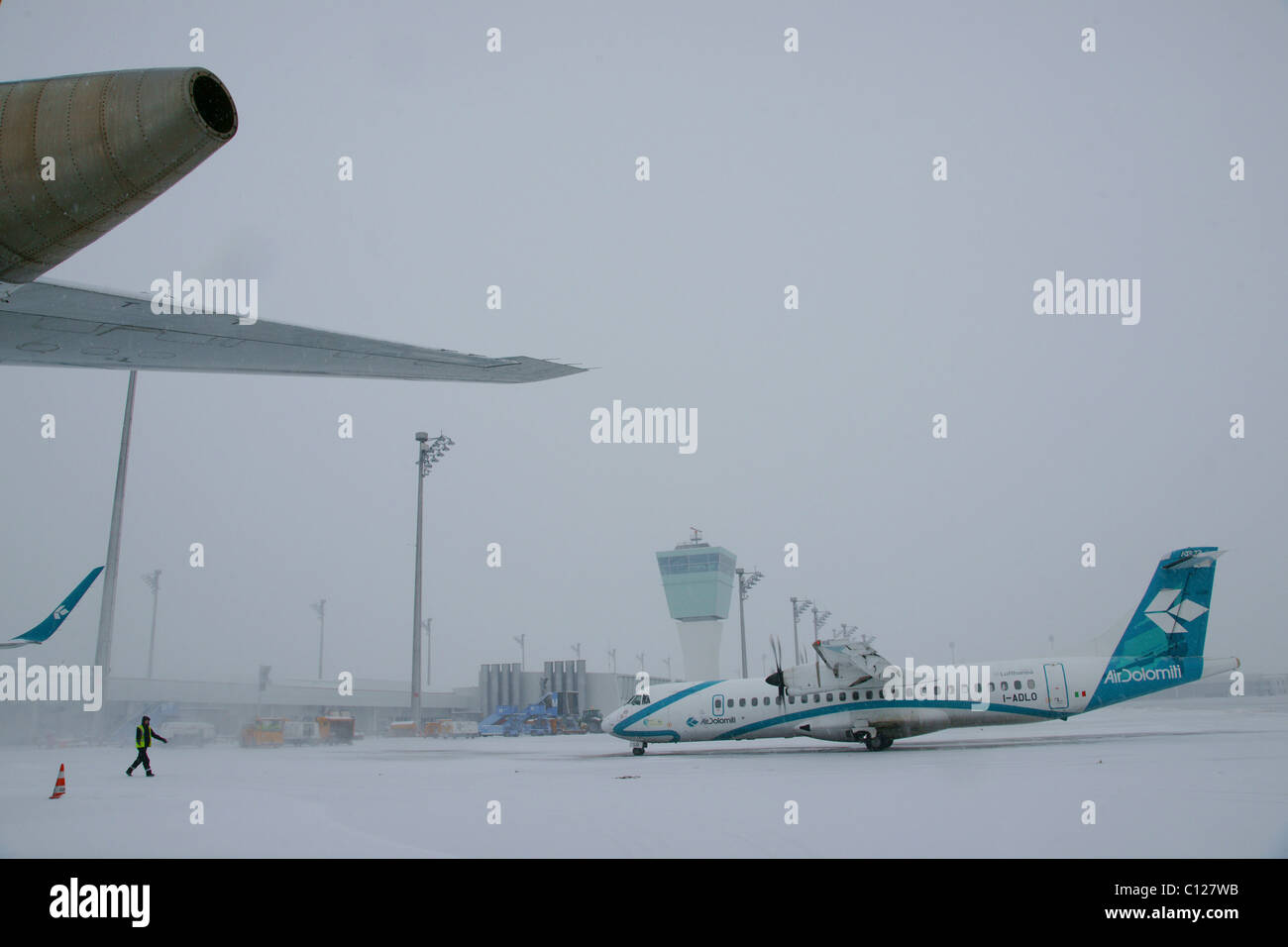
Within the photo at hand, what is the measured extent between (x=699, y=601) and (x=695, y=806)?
5568 cm

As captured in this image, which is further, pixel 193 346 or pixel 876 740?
pixel 876 740

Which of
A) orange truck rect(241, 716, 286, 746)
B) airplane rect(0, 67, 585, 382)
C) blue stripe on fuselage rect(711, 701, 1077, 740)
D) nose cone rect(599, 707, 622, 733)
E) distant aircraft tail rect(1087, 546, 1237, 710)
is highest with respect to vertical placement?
airplane rect(0, 67, 585, 382)

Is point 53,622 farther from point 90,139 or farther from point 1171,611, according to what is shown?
point 1171,611

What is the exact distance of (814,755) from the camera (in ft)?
70.8

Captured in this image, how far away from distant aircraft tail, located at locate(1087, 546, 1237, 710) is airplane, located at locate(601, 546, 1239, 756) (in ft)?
0.09

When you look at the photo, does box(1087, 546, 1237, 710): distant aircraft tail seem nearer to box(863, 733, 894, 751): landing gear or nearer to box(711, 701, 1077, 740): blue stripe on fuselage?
box(711, 701, 1077, 740): blue stripe on fuselage

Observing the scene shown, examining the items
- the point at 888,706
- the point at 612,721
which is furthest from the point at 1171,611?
the point at 612,721

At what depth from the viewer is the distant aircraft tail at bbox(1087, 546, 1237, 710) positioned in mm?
21391

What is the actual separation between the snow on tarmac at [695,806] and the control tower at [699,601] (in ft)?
150

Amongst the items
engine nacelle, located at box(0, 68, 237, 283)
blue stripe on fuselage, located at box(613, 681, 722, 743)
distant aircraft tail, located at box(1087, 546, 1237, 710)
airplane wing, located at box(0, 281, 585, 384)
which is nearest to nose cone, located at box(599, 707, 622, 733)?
blue stripe on fuselage, located at box(613, 681, 722, 743)

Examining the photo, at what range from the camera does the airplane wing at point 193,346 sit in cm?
482

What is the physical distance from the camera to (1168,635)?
21766 millimetres
